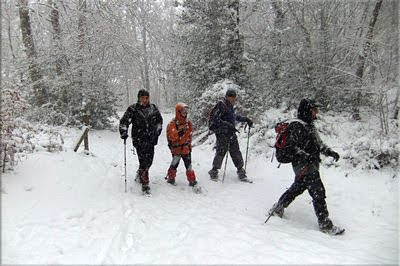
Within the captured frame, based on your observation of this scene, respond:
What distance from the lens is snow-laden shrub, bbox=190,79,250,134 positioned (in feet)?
44.0

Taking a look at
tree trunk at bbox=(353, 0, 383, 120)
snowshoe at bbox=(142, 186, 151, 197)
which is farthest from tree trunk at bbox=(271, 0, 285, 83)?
snowshoe at bbox=(142, 186, 151, 197)

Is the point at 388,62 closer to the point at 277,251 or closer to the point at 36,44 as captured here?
the point at 277,251

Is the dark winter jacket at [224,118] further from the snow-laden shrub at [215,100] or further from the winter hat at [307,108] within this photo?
the snow-laden shrub at [215,100]

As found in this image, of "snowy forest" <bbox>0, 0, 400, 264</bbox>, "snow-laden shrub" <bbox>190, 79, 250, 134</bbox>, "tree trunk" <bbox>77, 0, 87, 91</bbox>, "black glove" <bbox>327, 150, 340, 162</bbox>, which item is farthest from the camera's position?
"tree trunk" <bbox>77, 0, 87, 91</bbox>

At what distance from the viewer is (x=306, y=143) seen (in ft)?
20.8

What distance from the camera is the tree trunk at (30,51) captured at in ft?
52.5

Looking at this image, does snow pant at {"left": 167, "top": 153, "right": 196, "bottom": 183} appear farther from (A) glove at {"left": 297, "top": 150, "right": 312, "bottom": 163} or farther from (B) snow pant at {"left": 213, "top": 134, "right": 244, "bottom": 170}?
(A) glove at {"left": 297, "top": 150, "right": 312, "bottom": 163}

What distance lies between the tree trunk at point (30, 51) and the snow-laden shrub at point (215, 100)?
23.1ft

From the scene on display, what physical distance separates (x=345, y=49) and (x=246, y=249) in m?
11.0

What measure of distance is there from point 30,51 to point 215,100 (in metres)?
8.60

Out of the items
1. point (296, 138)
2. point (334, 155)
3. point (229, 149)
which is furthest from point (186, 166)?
point (334, 155)

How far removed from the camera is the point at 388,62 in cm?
1565

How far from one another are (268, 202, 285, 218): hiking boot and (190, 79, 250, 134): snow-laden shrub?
6985mm

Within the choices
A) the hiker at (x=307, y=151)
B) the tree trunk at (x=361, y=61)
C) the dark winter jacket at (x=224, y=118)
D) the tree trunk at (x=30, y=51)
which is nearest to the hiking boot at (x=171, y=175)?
the dark winter jacket at (x=224, y=118)
